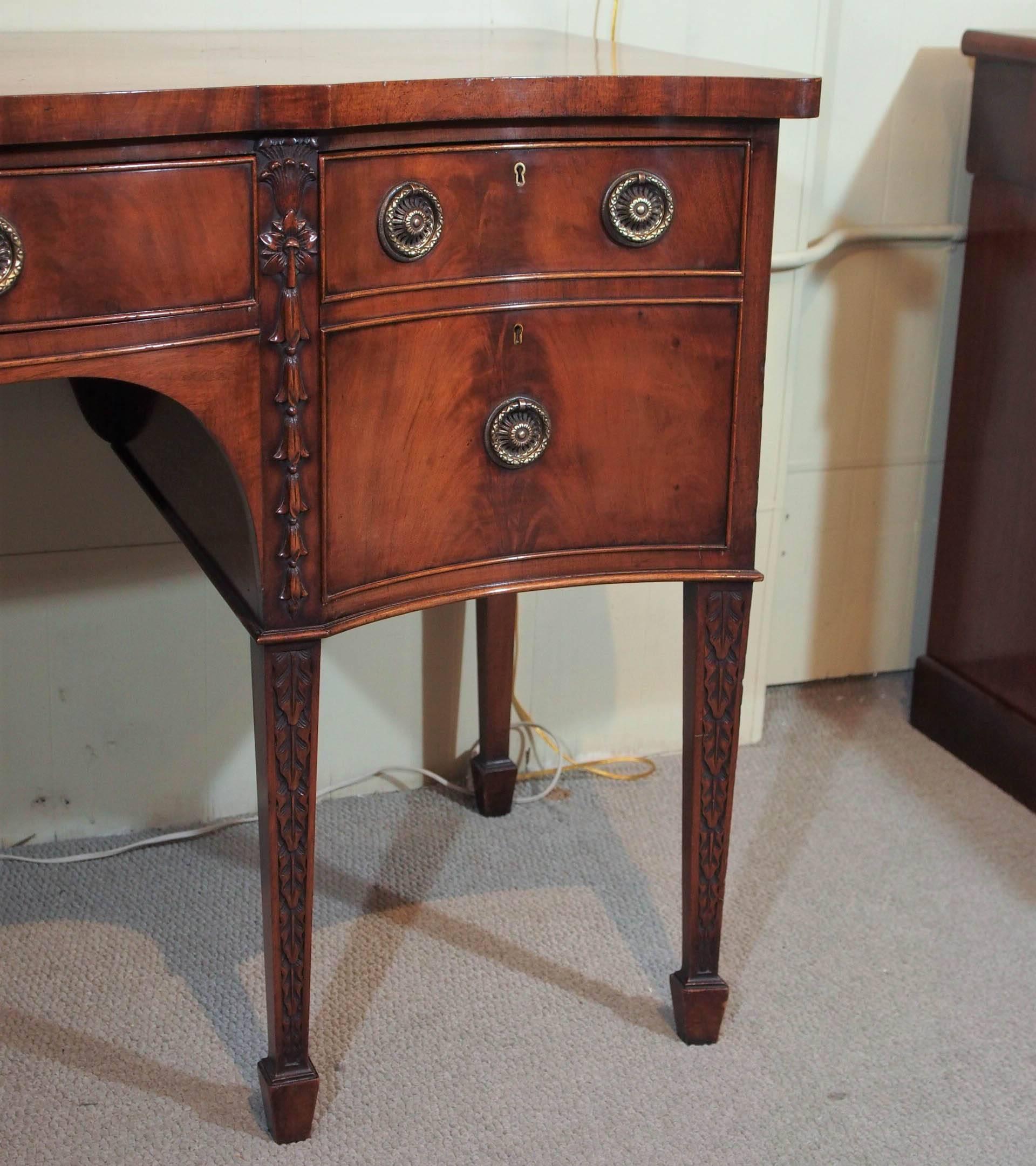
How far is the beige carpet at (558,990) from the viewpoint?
1243mm

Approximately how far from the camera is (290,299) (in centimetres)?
99

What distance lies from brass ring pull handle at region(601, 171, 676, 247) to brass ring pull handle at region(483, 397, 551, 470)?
14 centimetres

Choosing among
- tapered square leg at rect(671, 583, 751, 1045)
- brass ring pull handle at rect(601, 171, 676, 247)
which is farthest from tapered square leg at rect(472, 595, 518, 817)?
brass ring pull handle at rect(601, 171, 676, 247)

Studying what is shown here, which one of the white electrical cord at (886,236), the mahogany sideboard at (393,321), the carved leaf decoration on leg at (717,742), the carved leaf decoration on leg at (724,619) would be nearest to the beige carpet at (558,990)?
the mahogany sideboard at (393,321)

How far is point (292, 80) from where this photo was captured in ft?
3.20

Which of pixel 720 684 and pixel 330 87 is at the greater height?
pixel 330 87

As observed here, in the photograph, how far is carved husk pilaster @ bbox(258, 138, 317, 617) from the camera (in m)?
0.97

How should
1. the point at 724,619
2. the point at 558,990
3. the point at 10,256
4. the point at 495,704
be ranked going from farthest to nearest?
the point at 495,704, the point at 558,990, the point at 724,619, the point at 10,256

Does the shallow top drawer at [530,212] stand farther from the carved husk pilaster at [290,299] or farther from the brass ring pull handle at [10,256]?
the brass ring pull handle at [10,256]

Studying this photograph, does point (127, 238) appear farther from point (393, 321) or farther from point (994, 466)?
point (994, 466)

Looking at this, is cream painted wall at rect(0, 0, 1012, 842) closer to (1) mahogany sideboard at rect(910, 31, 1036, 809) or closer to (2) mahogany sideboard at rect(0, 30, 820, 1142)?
(1) mahogany sideboard at rect(910, 31, 1036, 809)

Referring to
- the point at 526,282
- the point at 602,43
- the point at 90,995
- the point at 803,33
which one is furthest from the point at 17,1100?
the point at 803,33

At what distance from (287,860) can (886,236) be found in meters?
1.18

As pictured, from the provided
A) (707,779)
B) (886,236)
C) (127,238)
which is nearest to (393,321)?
(127,238)
